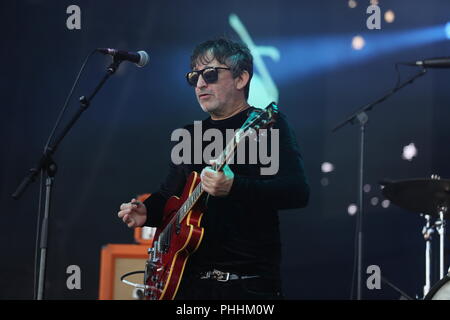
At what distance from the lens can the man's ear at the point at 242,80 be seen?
2.81m

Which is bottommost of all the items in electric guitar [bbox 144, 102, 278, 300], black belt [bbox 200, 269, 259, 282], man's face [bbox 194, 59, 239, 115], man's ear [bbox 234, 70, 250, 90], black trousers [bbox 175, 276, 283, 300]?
black trousers [bbox 175, 276, 283, 300]

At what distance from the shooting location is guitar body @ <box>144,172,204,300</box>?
2.48 m

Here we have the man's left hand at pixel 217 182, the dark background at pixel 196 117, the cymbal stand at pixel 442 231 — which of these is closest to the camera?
the man's left hand at pixel 217 182

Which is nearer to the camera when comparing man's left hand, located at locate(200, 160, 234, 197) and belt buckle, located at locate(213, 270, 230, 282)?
man's left hand, located at locate(200, 160, 234, 197)

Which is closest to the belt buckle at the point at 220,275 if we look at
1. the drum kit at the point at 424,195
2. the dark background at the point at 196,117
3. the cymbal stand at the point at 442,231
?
the drum kit at the point at 424,195

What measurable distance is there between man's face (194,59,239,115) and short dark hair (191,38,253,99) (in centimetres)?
3

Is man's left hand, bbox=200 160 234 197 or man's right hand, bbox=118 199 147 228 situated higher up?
man's left hand, bbox=200 160 234 197

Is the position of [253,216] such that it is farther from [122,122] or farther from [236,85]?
[122,122]

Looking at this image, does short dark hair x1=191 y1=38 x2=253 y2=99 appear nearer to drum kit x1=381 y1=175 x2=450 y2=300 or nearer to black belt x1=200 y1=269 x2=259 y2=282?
black belt x1=200 y1=269 x2=259 y2=282

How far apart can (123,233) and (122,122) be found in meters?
0.89

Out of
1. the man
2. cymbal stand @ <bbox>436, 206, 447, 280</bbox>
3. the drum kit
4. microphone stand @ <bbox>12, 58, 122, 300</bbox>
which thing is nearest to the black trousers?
the man

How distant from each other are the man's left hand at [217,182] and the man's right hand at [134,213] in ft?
2.07

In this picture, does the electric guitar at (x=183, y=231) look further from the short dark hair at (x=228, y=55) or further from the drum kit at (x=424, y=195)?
the drum kit at (x=424, y=195)

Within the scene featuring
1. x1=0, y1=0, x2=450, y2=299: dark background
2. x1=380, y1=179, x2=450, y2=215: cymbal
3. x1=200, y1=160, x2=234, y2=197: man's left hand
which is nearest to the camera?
x1=200, y1=160, x2=234, y2=197: man's left hand
